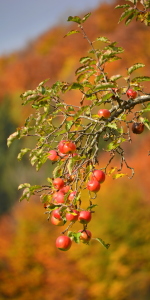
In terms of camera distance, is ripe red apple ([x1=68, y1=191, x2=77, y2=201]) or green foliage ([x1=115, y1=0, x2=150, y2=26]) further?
green foliage ([x1=115, y1=0, x2=150, y2=26])

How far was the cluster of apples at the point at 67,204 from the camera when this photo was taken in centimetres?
182

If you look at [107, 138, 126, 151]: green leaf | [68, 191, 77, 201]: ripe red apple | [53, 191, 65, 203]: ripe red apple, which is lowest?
[68, 191, 77, 201]: ripe red apple

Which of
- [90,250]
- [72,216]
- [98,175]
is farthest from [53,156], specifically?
[90,250]

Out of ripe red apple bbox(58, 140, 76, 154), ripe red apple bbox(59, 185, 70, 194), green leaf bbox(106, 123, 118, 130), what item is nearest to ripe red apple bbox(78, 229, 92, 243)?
ripe red apple bbox(59, 185, 70, 194)

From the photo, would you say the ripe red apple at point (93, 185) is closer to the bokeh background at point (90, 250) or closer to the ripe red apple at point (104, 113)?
the ripe red apple at point (104, 113)

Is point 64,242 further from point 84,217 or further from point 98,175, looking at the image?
point 98,175

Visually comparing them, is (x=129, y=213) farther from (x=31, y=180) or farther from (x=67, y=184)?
(x=67, y=184)

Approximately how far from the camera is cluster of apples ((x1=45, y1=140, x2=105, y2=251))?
5.96 ft

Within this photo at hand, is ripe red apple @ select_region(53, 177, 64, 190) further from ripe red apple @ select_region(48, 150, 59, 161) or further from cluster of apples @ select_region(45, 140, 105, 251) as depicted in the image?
ripe red apple @ select_region(48, 150, 59, 161)

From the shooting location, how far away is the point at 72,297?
18.9m

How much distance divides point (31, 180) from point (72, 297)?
8.90 m

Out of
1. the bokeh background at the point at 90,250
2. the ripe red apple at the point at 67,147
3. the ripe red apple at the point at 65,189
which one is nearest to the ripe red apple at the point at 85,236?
the ripe red apple at the point at 65,189

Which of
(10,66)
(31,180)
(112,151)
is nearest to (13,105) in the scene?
(10,66)

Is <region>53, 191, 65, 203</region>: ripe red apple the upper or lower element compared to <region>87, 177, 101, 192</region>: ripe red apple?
lower
